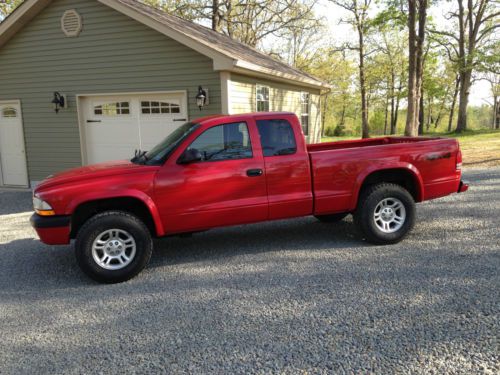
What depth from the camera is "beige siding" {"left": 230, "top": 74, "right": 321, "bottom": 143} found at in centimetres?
921

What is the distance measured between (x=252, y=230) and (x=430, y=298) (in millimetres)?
3222

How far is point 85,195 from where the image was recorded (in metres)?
4.38

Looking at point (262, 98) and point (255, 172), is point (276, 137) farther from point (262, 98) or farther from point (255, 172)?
point (262, 98)

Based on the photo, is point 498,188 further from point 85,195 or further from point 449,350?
point 85,195

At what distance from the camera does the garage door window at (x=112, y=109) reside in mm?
9844

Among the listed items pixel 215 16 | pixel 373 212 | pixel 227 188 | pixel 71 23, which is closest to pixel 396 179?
pixel 373 212

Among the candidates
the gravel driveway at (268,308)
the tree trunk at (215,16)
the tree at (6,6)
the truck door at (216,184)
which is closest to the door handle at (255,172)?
the truck door at (216,184)

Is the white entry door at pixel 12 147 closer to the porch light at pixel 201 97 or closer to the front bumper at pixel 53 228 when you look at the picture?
the porch light at pixel 201 97

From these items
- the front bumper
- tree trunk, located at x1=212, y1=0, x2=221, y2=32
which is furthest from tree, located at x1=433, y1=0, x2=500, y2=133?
the front bumper

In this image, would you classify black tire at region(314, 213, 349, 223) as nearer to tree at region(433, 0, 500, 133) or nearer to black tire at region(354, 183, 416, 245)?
black tire at region(354, 183, 416, 245)

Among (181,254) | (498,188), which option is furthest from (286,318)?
(498,188)

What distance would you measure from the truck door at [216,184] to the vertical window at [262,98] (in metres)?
5.92

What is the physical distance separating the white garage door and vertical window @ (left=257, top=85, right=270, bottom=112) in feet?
7.82

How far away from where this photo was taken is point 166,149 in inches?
193
